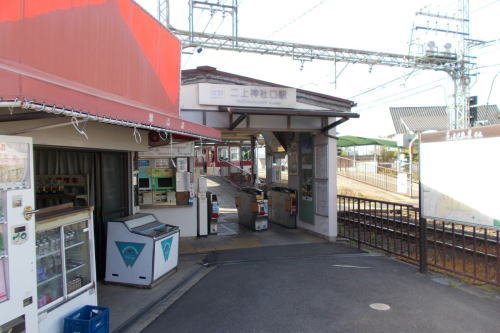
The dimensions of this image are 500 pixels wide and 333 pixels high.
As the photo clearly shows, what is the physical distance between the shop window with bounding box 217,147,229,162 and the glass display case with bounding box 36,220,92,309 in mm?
22520

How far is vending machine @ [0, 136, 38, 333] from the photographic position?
3.25 metres

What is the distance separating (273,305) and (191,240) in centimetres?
477

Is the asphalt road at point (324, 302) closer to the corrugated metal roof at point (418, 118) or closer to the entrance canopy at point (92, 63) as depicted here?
the entrance canopy at point (92, 63)

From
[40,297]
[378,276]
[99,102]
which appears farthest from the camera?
[378,276]

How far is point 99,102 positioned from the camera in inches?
143

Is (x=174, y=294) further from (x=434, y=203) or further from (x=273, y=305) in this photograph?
(x=434, y=203)

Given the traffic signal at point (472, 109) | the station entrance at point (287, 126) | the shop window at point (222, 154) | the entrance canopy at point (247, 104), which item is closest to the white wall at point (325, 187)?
the station entrance at point (287, 126)

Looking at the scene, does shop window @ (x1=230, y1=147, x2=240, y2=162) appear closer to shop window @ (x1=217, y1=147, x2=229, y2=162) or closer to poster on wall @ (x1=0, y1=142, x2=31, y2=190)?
shop window @ (x1=217, y1=147, x2=229, y2=162)

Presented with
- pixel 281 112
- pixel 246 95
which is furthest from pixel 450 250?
pixel 246 95

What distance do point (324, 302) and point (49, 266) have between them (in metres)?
3.60

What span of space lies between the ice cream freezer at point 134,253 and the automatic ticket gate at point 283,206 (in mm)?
5347

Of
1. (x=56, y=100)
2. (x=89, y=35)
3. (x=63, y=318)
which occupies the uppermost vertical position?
(x=89, y=35)

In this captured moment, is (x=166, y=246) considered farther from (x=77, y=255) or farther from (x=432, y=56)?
(x=432, y=56)

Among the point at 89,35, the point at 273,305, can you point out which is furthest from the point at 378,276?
the point at 89,35
